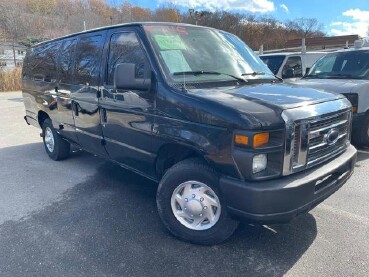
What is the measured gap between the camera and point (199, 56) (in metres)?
3.54

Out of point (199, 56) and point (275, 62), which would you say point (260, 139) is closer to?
point (199, 56)

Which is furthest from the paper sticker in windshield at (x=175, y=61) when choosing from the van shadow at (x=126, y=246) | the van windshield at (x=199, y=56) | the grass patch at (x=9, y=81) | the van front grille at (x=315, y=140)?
the grass patch at (x=9, y=81)

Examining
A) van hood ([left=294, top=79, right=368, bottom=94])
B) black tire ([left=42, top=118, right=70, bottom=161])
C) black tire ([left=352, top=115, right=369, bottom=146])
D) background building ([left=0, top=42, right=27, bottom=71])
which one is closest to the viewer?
van hood ([left=294, top=79, right=368, bottom=94])

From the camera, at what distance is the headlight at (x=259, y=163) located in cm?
255

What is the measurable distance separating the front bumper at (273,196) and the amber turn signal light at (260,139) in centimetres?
32

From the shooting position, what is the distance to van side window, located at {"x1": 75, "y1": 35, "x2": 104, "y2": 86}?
418 cm

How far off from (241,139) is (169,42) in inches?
60.5

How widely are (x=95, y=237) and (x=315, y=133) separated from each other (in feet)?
7.75

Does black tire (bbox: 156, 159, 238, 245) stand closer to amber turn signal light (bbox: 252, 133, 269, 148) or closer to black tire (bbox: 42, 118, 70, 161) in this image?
amber turn signal light (bbox: 252, 133, 269, 148)

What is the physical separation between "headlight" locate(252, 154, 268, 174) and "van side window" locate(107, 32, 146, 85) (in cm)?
155

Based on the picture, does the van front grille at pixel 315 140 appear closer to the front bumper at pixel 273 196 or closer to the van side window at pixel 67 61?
the front bumper at pixel 273 196

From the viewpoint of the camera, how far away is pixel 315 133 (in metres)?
2.80

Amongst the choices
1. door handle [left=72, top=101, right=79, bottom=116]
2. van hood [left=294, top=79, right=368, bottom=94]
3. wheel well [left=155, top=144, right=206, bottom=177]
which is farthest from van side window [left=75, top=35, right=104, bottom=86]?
van hood [left=294, top=79, right=368, bottom=94]

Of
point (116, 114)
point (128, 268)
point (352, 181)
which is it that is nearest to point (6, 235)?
point (128, 268)
